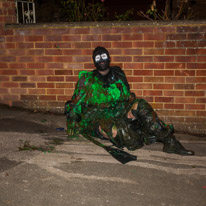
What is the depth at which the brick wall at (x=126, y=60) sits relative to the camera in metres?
4.51

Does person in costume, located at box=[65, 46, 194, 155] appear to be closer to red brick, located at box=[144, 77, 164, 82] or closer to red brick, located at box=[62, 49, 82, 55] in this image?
red brick, located at box=[144, 77, 164, 82]

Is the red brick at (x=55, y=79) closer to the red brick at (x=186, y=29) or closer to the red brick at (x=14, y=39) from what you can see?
the red brick at (x=14, y=39)

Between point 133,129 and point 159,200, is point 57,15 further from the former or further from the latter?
point 159,200

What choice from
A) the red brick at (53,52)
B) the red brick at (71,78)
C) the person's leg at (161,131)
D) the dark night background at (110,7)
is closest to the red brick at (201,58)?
the person's leg at (161,131)

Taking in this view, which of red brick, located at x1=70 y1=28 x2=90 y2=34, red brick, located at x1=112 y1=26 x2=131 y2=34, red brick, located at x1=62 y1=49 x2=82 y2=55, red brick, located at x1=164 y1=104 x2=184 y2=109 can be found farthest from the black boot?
red brick, located at x1=70 y1=28 x2=90 y2=34

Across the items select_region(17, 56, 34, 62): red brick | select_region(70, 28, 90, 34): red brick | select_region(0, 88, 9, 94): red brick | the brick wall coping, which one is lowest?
select_region(0, 88, 9, 94): red brick

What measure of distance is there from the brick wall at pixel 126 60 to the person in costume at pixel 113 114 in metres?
0.57

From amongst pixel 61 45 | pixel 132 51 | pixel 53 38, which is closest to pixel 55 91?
pixel 61 45

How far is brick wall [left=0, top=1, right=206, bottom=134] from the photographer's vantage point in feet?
14.8

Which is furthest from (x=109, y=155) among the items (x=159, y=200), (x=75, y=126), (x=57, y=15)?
(x=57, y=15)

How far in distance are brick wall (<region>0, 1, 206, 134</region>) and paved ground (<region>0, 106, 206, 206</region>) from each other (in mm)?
892

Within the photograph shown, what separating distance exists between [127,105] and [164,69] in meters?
1.06

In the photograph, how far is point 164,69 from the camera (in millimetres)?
4602

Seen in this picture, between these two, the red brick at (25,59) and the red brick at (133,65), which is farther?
the red brick at (25,59)
